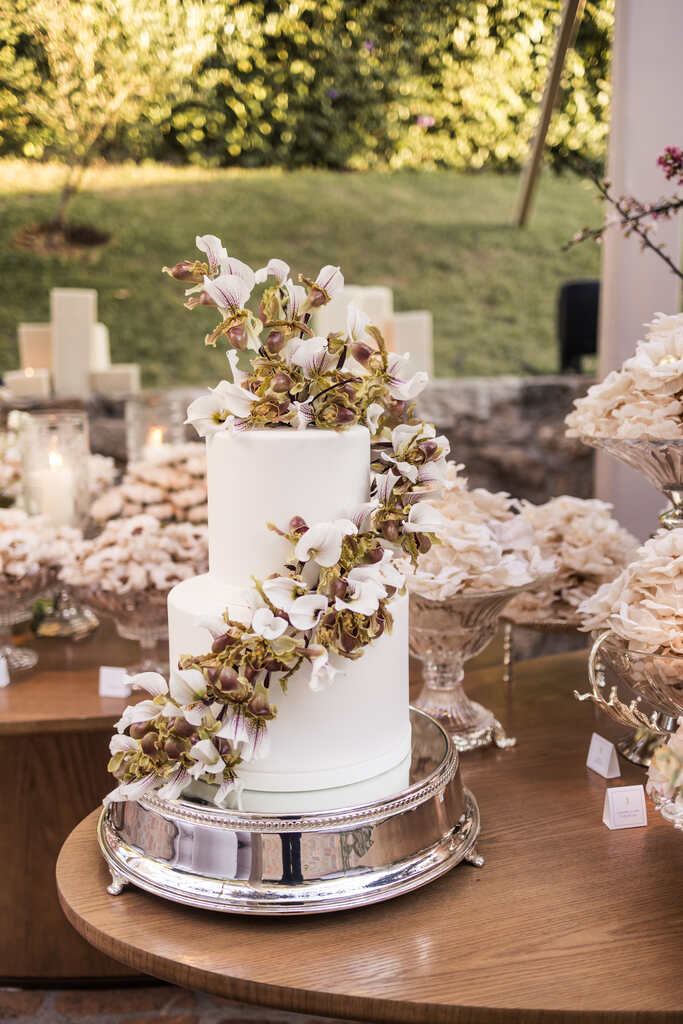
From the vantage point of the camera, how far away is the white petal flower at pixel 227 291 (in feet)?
2.90

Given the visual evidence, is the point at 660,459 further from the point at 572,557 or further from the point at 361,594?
the point at 361,594

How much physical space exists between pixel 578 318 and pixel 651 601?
10.3 ft

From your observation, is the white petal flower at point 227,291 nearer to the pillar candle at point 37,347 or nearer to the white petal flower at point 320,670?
the white petal flower at point 320,670

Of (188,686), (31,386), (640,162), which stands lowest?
(188,686)

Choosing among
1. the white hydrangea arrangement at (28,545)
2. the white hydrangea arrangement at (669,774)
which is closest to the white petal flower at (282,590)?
the white hydrangea arrangement at (669,774)

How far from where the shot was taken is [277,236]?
5035 millimetres

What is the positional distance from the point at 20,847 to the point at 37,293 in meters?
3.60

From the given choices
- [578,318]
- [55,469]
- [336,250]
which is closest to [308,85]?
[336,250]

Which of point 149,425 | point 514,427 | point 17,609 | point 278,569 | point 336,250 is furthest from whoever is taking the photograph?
point 336,250

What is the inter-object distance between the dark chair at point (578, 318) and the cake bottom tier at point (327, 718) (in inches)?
130

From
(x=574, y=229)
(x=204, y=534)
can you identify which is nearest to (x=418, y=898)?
(x=204, y=534)

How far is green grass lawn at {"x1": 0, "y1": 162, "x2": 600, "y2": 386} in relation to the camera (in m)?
4.77

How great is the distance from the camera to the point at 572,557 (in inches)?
58.4

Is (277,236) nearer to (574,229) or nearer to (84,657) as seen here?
(574,229)
